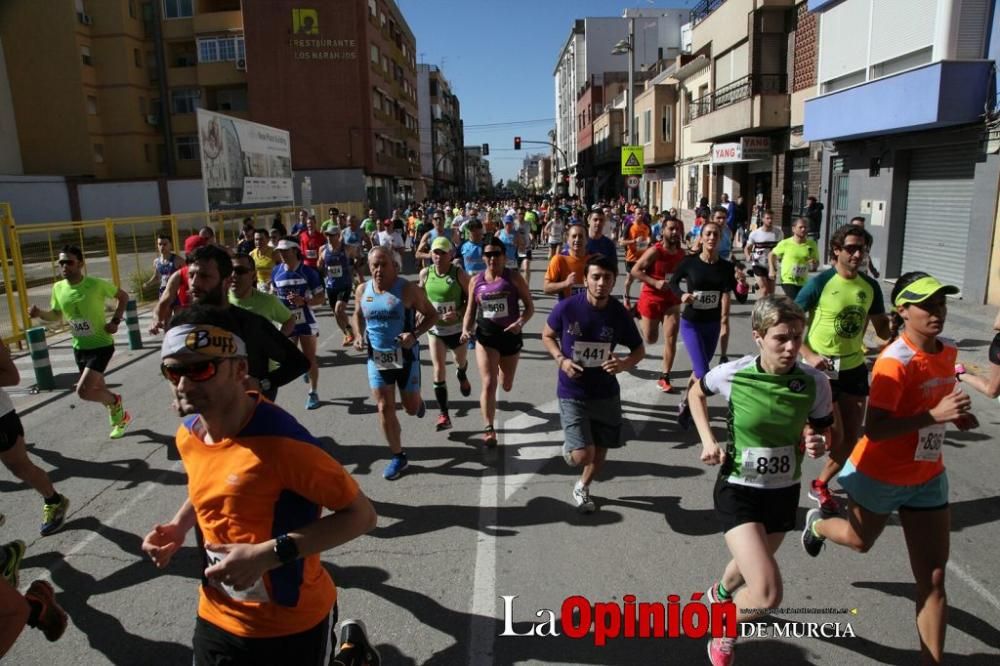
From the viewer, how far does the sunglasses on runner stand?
2201mm

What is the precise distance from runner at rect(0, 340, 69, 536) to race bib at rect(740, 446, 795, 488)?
13.9ft

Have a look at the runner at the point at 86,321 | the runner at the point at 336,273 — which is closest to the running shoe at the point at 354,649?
the runner at the point at 86,321

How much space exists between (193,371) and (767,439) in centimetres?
253

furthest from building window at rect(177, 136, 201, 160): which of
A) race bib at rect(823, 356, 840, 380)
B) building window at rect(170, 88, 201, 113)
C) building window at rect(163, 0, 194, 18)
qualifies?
race bib at rect(823, 356, 840, 380)

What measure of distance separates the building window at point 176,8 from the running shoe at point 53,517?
50230mm

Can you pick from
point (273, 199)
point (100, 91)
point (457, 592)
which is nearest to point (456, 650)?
→ point (457, 592)

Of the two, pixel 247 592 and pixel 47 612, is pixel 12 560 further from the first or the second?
pixel 247 592

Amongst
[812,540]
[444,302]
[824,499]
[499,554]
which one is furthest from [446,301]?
[812,540]

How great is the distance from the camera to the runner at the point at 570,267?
779cm

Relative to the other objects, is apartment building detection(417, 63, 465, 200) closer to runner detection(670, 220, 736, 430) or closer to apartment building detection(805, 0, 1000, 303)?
apartment building detection(805, 0, 1000, 303)

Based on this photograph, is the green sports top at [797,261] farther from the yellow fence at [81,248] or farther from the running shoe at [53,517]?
the yellow fence at [81,248]

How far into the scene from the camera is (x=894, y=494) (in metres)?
3.27

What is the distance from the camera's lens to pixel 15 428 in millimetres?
4770

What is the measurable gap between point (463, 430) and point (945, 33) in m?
12.4
